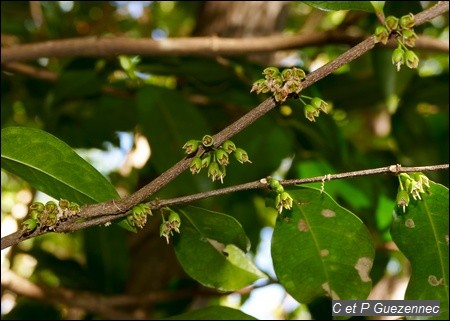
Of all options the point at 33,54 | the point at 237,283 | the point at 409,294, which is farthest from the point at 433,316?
the point at 33,54

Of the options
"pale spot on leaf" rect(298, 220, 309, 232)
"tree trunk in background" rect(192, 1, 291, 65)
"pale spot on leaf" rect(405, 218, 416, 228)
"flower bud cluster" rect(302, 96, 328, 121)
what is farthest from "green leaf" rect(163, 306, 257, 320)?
"tree trunk in background" rect(192, 1, 291, 65)

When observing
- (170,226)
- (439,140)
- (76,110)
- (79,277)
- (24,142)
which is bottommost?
(170,226)

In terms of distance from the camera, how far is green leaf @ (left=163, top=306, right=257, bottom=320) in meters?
1.01

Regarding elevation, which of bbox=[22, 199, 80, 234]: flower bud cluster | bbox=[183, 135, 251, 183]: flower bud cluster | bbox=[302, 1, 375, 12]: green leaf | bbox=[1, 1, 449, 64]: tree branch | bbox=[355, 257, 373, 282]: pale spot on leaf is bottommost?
bbox=[22, 199, 80, 234]: flower bud cluster

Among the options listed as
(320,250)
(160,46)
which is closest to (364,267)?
(320,250)

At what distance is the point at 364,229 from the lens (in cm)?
82

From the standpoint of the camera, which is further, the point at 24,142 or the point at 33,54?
the point at 33,54

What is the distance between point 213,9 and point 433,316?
3.72ft

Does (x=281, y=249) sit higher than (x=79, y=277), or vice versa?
(x=79, y=277)

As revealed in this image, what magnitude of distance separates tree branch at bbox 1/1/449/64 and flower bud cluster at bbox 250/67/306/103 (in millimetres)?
627

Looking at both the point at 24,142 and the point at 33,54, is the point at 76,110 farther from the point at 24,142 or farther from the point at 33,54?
the point at 24,142

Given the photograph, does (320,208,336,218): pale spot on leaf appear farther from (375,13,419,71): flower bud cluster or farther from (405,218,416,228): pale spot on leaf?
(375,13,419,71): flower bud cluster

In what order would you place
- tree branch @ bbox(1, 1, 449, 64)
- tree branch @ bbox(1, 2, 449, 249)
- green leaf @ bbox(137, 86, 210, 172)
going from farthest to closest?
green leaf @ bbox(137, 86, 210, 172)
tree branch @ bbox(1, 1, 449, 64)
tree branch @ bbox(1, 2, 449, 249)

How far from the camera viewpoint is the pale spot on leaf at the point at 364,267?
2.72ft
